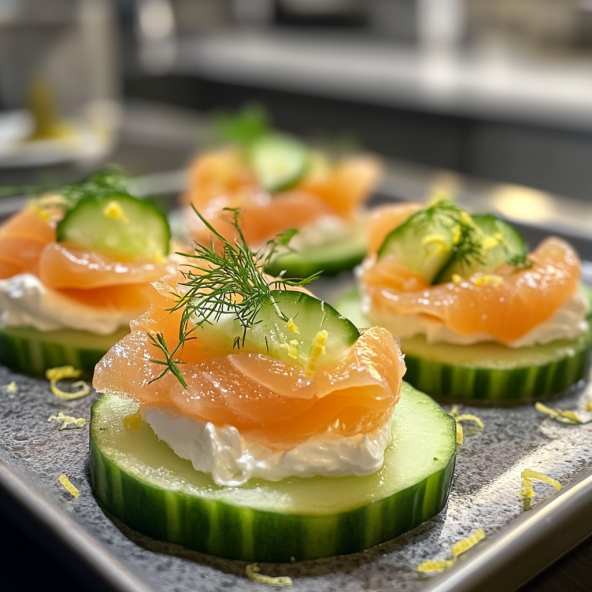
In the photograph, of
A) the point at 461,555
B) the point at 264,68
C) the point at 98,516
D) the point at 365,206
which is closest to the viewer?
the point at 461,555

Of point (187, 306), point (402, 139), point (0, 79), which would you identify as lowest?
point (402, 139)

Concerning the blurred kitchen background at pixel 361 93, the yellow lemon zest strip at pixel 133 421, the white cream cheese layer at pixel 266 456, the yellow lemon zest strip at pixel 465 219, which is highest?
the yellow lemon zest strip at pixel 465 219

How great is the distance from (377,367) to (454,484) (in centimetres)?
41

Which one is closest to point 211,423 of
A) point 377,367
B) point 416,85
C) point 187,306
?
point 187,306

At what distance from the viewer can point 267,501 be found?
176 cm

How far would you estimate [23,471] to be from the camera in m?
2.03

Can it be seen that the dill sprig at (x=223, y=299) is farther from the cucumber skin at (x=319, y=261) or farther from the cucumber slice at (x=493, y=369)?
the cucumber skin at (x=319, y=261)

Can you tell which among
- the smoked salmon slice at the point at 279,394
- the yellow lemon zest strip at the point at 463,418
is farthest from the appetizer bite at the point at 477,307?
the smoked salmon slice at the point at 279,394

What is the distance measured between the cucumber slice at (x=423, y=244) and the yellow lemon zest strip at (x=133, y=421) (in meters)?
1.12

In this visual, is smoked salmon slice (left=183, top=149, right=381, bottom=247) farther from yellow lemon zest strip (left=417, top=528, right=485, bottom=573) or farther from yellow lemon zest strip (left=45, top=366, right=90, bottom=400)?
yellow lemon zest strip (left=417, top=528, right=485, bottom=573)

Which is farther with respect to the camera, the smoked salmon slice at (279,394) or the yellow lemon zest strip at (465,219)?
the yellow lemon zest strip at (465,219)

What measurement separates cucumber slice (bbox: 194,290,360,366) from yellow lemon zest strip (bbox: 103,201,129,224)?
935 millimetres

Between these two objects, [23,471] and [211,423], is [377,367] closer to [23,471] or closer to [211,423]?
[211,423]

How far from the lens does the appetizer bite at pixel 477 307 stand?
2535 millimetres
